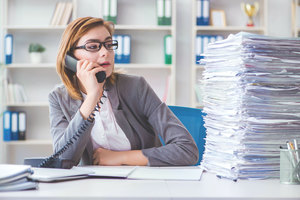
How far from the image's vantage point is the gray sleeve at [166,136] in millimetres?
1684

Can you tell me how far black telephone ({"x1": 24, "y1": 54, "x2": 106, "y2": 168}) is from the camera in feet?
4.45

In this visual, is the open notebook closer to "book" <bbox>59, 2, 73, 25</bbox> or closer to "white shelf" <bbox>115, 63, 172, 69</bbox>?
"white shelf" <bbox>115, 63, 172, 69</bbox>

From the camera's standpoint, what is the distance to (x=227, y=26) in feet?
15.7

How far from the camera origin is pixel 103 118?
1988mm

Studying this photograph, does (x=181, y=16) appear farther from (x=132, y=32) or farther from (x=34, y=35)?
(x=34, y=35)

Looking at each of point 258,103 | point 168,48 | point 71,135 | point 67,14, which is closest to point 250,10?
A: point 168,48

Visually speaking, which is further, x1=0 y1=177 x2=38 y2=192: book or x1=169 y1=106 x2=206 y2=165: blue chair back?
x1=169 y1=106 x2=206 y2=165: blue chair back

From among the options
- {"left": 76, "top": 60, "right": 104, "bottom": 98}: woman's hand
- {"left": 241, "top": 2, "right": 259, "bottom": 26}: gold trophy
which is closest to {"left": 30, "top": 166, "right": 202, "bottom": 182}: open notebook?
{"left": 76, "top": 60, "right": 104, "bottom": 98}: woman's hand

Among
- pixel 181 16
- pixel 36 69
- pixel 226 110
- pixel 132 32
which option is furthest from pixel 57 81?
pixel 226 110

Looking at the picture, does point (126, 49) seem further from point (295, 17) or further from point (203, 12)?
point (295, 17)

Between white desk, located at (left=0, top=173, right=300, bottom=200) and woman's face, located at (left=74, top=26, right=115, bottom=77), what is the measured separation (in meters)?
0.87

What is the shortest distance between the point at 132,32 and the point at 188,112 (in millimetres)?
2724

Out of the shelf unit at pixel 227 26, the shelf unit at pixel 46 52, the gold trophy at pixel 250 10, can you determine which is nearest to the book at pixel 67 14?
the shelf unit at pixel 46 52

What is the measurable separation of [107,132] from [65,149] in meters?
0.39
